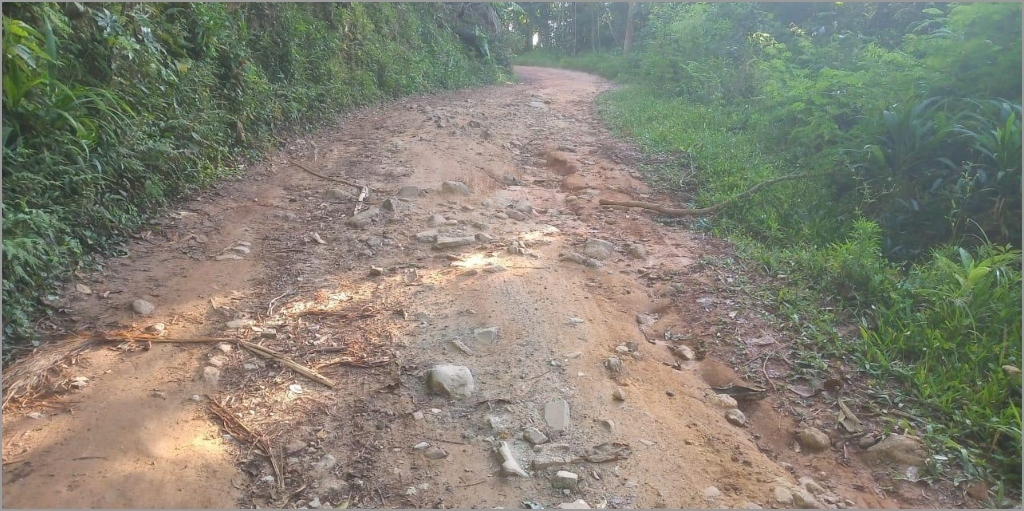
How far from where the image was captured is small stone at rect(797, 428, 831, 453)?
2.84 metres

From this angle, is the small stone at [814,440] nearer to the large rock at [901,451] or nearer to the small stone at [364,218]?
the large rock at [901,451]

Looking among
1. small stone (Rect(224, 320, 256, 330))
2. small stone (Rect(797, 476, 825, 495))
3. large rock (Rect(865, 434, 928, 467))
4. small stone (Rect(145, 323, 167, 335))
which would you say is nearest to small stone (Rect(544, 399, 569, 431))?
small stone (Rect(797, 476, 825, 495))

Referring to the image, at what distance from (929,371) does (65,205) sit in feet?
16.7

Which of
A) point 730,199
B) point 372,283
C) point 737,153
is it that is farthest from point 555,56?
point 372,283

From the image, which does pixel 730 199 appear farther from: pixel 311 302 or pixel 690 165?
pixel 311 302

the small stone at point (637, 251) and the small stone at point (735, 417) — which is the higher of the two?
the small stone at point (637, 251)

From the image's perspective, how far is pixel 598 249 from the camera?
475 cm

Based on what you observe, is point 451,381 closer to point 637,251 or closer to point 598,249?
point 598,249

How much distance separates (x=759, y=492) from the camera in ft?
8.10

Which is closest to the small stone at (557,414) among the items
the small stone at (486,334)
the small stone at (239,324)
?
the small stone at (486,334)

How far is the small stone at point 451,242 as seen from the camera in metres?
4.66

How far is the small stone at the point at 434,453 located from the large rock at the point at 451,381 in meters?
0.35

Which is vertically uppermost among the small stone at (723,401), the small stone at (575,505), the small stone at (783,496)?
the small stone at (575,505)

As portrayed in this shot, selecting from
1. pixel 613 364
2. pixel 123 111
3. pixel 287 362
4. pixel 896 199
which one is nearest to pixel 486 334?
pixel 613 364
